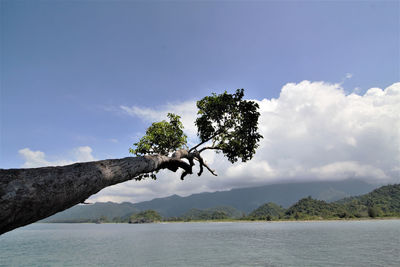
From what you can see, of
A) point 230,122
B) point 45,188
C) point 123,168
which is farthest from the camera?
point 230,122

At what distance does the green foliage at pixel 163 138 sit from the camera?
1502cm

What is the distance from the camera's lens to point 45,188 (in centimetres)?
427

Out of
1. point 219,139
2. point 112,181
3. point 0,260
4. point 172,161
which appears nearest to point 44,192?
point 112,181

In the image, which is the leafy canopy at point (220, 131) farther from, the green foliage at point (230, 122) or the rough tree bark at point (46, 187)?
the rough tree bark at point (46, 187)

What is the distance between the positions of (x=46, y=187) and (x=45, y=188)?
0.12ft

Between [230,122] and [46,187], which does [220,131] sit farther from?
[46,187]

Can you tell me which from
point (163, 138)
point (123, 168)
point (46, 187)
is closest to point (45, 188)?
point (46, 187)

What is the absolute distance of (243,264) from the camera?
3183cm

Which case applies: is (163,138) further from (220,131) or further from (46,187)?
(46,187)

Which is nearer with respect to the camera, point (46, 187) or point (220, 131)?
point (46, 187)

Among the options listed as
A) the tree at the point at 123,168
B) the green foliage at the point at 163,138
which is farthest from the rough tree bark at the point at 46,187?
the green foliage at the point at 163,138

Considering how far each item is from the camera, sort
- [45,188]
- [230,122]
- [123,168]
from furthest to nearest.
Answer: [230,122]
[123,168]
[45,188]

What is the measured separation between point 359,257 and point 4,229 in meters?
48.1

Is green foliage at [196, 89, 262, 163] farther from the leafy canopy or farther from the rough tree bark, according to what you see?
the rough tree bark
